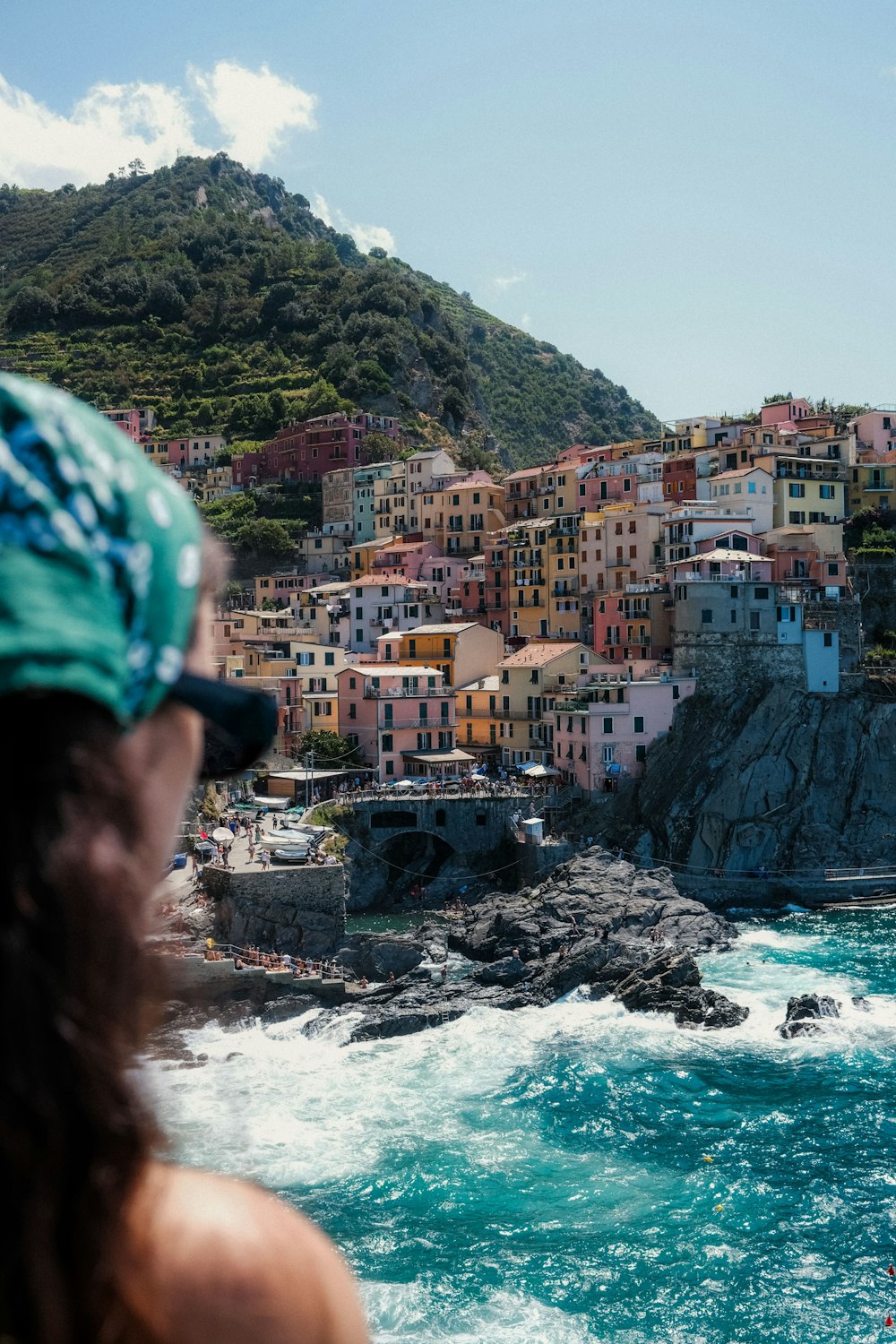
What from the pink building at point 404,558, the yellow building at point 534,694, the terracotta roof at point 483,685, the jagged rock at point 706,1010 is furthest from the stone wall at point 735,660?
the pink building at point 404,558

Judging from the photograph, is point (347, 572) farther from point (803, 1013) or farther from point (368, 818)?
point (803, 1013)

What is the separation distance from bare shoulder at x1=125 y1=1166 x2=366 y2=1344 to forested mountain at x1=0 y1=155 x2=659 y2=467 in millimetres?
73637

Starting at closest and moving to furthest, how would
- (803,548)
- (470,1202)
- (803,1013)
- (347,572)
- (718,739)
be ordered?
(470,1202)
(803,1013)
(718,739)
(803,548)
(347,572)

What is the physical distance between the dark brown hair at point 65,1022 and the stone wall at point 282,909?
2924 centimetres

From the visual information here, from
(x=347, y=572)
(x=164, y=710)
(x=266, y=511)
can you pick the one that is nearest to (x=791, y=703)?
(x=347, y=572)

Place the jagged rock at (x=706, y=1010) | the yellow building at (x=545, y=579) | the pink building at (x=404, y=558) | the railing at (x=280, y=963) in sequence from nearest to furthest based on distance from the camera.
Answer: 1. the jagged rock at (x=706, y=1010)
2. the railing at (x=280, y=963)
3. the yellow building at (x=545, y=579)
4. the pink building at (x=404, y=558)

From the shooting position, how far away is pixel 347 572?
60.8 meters

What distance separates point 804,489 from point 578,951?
88.8 ft

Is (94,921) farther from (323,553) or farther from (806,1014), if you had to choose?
(323,553)

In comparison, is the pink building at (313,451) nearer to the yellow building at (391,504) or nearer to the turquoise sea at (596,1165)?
the yellow building at (391,504)

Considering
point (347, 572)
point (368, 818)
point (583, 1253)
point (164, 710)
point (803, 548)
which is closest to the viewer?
point (164, 710)

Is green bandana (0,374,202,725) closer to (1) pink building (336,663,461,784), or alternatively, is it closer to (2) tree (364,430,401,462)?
(1) pink building (336,663,461,784)

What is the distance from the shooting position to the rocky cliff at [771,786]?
38.8 meters

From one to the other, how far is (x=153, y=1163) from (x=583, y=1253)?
17372 millimetres
